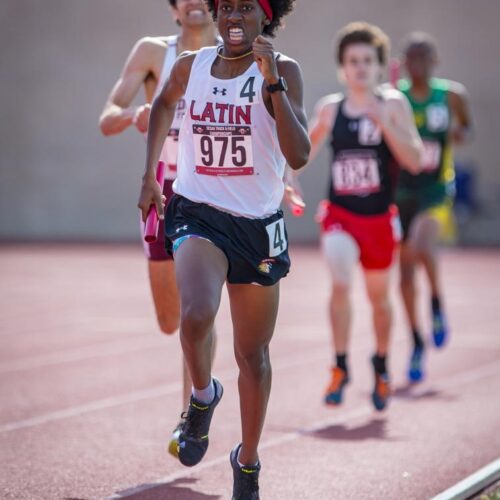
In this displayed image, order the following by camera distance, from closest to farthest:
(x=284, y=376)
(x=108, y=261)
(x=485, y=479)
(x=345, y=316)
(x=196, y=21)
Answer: (x=485, y=479) < (x=196, y=21) < (x=345, y=316) < (x=284, y=376) < (x=108, y=261)

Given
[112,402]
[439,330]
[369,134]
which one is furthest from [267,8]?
[439,330]

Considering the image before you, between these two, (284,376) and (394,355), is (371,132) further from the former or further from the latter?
(394,355)

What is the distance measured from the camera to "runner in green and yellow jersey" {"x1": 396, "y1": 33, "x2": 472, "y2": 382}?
32.6ft

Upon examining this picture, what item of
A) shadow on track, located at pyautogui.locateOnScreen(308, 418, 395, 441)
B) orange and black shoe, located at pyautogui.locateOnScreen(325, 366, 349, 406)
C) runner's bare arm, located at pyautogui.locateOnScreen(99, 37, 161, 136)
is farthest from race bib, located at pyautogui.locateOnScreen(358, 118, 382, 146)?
runner's bare arm, located at pyautogui.locateOnScreen(99, 37, 161, 136)

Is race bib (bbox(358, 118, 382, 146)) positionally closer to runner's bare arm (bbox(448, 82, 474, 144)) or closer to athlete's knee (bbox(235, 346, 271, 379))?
runner's bare arm (bbox(448, 82, 474, 144))

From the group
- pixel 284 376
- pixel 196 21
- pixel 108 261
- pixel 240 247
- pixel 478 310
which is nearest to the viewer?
pixel 240 247

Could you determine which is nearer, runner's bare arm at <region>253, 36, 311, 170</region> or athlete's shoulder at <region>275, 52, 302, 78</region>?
runner's bare arm at <region>253, 36, 311, 170</region>

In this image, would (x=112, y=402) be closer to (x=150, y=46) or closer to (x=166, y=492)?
(x=166, y=492)

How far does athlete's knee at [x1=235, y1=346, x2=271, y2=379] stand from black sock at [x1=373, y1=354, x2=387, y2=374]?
11.1 ft

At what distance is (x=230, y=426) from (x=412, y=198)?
11.4 ft

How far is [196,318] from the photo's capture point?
14.7 ft

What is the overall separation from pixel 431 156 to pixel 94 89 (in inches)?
752

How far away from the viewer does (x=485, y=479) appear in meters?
5.41

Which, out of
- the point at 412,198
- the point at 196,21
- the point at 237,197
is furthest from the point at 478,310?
the point at 237,197
